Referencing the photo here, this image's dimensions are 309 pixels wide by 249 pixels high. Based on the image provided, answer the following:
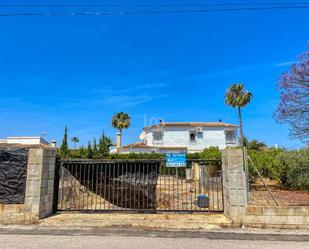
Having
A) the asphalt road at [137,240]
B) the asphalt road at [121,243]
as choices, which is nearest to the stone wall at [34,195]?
the asphalt road at [137,240]

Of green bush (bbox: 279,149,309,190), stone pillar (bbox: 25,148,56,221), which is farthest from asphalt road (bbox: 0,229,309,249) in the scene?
green bush (bbox: 279,149,309,190)

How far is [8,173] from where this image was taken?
21.5 ft

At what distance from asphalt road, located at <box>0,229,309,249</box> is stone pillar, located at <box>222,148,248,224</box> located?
66cm

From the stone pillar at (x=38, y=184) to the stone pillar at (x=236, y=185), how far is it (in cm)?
496

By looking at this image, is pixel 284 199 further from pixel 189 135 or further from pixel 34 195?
pixel 189 135

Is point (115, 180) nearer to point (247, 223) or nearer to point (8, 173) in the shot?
point (8, 173)

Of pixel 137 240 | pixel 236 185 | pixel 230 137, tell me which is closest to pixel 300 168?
pixel 236 185

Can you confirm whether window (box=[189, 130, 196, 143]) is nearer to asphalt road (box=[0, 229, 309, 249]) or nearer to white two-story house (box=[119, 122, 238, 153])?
white two-story house (box=[119, 122, 238, 153])

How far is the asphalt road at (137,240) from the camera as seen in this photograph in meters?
4.68

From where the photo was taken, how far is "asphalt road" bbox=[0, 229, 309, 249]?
468cm

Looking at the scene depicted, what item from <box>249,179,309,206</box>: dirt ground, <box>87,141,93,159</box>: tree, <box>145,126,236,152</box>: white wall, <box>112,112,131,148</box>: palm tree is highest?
<box>112,112,131,148</box>: palm tree

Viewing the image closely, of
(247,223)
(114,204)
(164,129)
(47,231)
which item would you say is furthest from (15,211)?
(164,129)

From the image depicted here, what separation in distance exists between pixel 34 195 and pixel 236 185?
5.30m

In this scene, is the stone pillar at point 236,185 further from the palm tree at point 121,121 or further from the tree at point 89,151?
the palm tree at point 121,121
